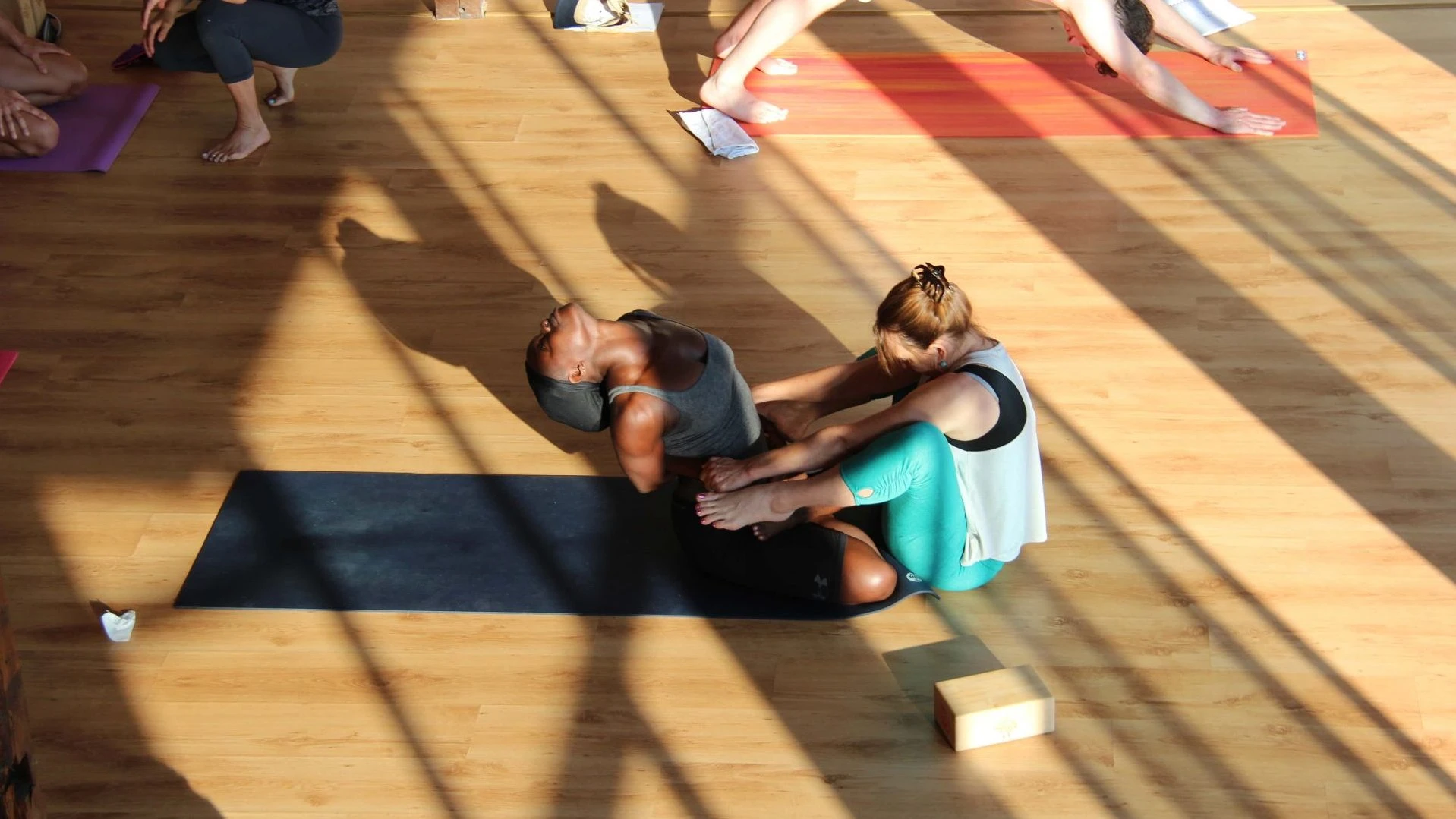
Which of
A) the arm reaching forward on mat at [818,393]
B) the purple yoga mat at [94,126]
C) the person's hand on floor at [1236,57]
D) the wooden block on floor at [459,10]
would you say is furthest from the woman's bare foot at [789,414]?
the wooden block on floor at [459,10]

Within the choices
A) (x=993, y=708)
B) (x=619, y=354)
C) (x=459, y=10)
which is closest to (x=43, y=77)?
(x=459, y=10)

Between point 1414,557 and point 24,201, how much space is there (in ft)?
13.0

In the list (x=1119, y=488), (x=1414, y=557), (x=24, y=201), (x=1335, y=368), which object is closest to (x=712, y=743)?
(x=1119, y=488)

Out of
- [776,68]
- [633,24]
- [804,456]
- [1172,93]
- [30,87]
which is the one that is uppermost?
[1172,93]

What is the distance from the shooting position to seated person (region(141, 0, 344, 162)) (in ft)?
14.4

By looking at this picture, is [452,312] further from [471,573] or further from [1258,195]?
[1258,195]

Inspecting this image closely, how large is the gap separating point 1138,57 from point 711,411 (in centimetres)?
227

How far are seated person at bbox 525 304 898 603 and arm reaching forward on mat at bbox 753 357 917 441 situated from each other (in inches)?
5.4

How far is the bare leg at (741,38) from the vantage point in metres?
4.74

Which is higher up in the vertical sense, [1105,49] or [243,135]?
[1105,49]

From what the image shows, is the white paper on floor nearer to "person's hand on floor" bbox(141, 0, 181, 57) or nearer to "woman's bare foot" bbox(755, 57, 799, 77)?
"person's hand on floor" bbox(141, 0, 181, 57)

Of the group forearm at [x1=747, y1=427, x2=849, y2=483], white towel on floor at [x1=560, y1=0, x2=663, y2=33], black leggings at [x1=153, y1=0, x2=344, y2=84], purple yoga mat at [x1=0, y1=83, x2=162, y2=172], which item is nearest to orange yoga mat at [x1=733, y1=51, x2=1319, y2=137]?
white towel on floor at [x1=560, y1=0, x2=663, y2=33]

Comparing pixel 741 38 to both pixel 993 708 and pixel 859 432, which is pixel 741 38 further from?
pixel 993 708

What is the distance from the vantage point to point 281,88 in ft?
15.6
